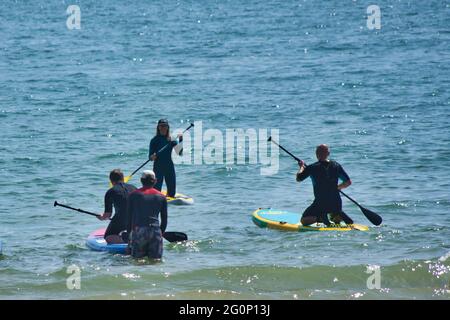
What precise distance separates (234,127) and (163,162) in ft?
32.3

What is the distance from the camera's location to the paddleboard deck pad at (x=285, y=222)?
1516 centimetres

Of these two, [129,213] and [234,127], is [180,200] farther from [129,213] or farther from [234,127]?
[234,127]

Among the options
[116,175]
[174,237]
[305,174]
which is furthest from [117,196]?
[305,174]

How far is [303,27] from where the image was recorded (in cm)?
4612

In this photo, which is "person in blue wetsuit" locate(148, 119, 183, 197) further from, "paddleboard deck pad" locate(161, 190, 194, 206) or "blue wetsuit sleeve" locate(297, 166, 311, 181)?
"blue wetsuit sleeve" locate(297, 166, 311, 181)

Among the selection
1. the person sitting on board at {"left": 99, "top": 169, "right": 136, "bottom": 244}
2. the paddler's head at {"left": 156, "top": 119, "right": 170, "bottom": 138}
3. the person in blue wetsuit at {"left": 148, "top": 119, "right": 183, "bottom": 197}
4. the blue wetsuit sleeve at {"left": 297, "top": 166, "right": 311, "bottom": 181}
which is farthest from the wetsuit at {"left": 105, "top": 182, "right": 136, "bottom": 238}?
the paddler's head at {"left": 156, "top": 119, "right": 170, "bottom": 138}

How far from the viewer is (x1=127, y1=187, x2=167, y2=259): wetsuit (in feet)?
41.5

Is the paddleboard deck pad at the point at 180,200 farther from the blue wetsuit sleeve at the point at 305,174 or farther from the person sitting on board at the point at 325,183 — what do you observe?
the blue wetsuit sleeve at the point at 305,174
